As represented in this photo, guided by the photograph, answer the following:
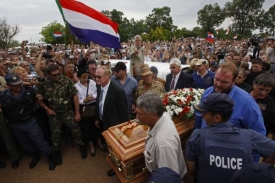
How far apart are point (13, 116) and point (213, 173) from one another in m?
3.24

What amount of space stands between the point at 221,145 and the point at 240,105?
74 cm

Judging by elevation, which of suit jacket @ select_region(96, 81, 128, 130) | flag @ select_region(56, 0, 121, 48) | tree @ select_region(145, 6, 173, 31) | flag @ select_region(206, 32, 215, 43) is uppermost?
tree @ select_region(145, 6, 173, 31)

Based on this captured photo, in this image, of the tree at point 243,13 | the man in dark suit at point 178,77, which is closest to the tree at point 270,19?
the tree at point 243,13

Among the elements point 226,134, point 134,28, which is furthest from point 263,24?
point 226,134

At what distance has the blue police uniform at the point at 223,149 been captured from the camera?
134 cm

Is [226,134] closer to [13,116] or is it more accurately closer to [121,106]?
[121,106]

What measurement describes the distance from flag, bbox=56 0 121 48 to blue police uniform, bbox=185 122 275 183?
11.6 feet

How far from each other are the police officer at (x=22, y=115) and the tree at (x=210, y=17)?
164ft

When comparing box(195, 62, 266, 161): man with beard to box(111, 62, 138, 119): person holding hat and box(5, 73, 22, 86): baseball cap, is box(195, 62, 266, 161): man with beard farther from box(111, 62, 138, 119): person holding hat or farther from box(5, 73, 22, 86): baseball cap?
box(5, 73, 22, 86): baseball cap

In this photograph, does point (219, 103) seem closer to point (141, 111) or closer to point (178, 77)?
point (141, 111)

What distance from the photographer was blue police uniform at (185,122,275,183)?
4.40 ft

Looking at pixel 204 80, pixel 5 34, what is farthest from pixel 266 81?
pixel 5 34

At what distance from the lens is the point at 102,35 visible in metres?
4.36

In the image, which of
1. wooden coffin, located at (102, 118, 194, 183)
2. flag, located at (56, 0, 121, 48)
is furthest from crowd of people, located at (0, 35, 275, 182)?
flag, located at (56, 0, 121, 48)
